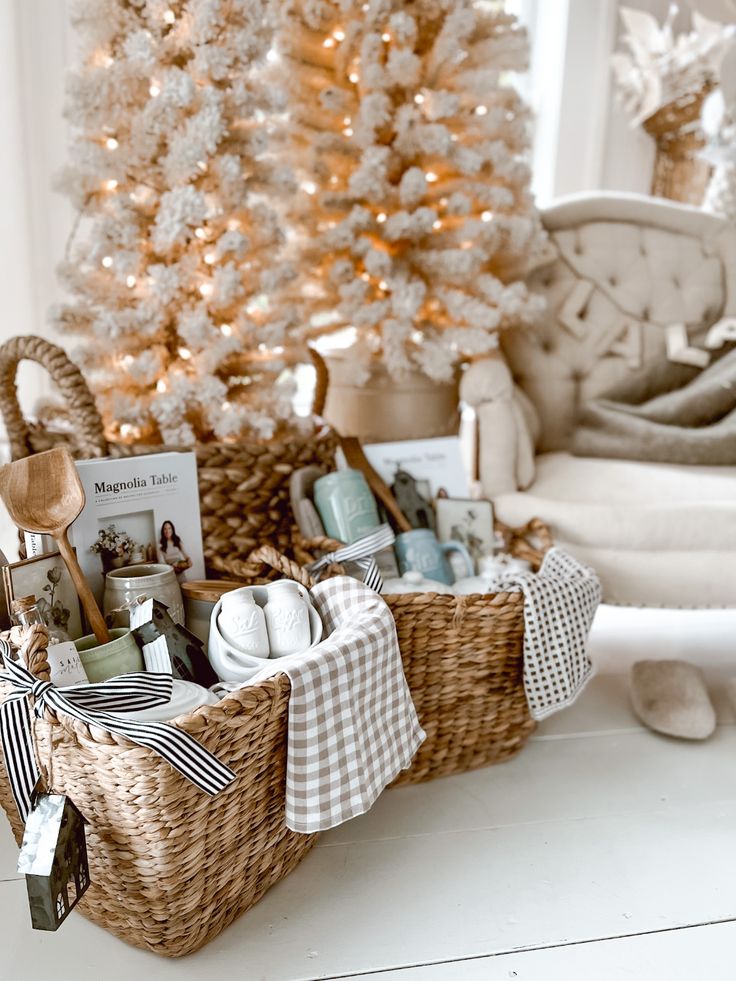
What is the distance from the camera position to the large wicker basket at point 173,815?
696 mm

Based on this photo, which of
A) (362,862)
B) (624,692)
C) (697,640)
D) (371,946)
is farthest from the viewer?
(697,640)

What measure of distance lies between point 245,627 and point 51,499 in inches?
11.0

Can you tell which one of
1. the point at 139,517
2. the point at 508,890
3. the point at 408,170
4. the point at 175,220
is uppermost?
the point at 408,170

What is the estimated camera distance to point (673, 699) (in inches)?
51.2

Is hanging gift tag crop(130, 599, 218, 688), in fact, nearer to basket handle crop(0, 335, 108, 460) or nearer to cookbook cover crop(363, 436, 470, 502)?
basket handle crop(0, 335, 108, 460)

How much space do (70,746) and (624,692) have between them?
3.39 feet

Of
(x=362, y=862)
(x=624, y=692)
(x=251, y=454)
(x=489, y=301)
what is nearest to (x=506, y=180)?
(x=489, y=301)

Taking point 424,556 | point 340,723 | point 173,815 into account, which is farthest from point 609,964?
point 424,556

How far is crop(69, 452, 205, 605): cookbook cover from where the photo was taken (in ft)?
3.28

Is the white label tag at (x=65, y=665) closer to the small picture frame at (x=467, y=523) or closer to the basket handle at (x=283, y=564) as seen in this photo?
the basket handle at (x=283, y=564)

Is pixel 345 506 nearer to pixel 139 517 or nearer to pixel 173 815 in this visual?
pixel 139 517

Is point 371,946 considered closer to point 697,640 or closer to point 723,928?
point 723,928

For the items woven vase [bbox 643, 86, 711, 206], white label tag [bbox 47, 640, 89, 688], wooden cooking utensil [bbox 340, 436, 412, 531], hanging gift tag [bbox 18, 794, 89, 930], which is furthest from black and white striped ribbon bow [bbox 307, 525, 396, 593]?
woven vase [bbox 643, 86, 711, 206]

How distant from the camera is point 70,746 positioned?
0.71m
